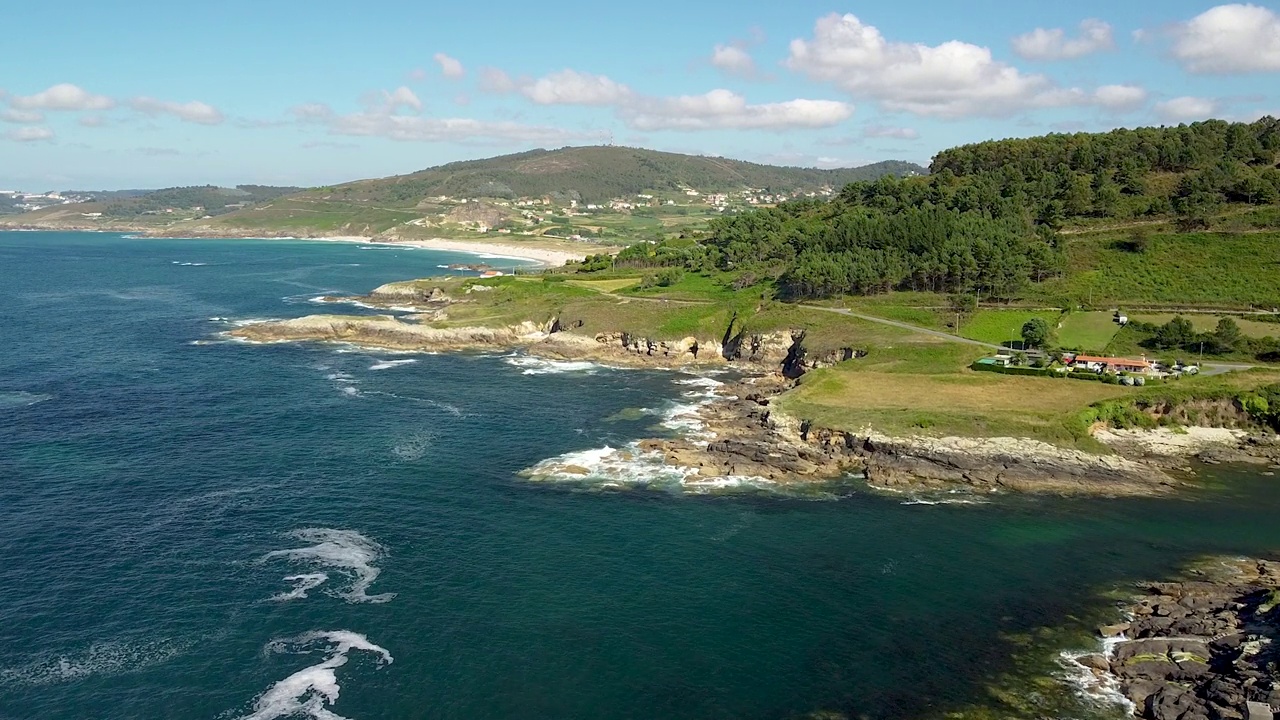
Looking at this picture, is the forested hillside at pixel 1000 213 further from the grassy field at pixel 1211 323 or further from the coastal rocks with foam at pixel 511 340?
the coastal rocks with foam at pixel 511 340

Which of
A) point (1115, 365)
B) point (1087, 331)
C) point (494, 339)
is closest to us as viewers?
point (1115, 365)

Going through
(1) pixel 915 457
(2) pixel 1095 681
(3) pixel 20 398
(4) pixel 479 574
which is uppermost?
(1) pixel 915 457

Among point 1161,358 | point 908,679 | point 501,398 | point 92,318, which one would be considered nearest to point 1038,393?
point 1161,358

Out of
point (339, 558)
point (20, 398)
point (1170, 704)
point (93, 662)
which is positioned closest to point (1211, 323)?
point (1170, 704)

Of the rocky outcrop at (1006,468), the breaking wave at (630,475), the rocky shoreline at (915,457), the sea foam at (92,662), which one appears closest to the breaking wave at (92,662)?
the sea foam at (92,662)

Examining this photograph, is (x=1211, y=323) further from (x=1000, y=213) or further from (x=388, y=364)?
(x=388, y=364)

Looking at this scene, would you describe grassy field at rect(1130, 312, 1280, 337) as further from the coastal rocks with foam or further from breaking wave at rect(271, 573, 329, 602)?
breaking wave at rect(271, 573, 329, 602)

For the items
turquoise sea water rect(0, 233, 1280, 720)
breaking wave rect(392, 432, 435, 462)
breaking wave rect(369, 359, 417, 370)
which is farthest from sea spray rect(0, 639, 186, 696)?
breaking wave rect(369, 359, 417, 370)
